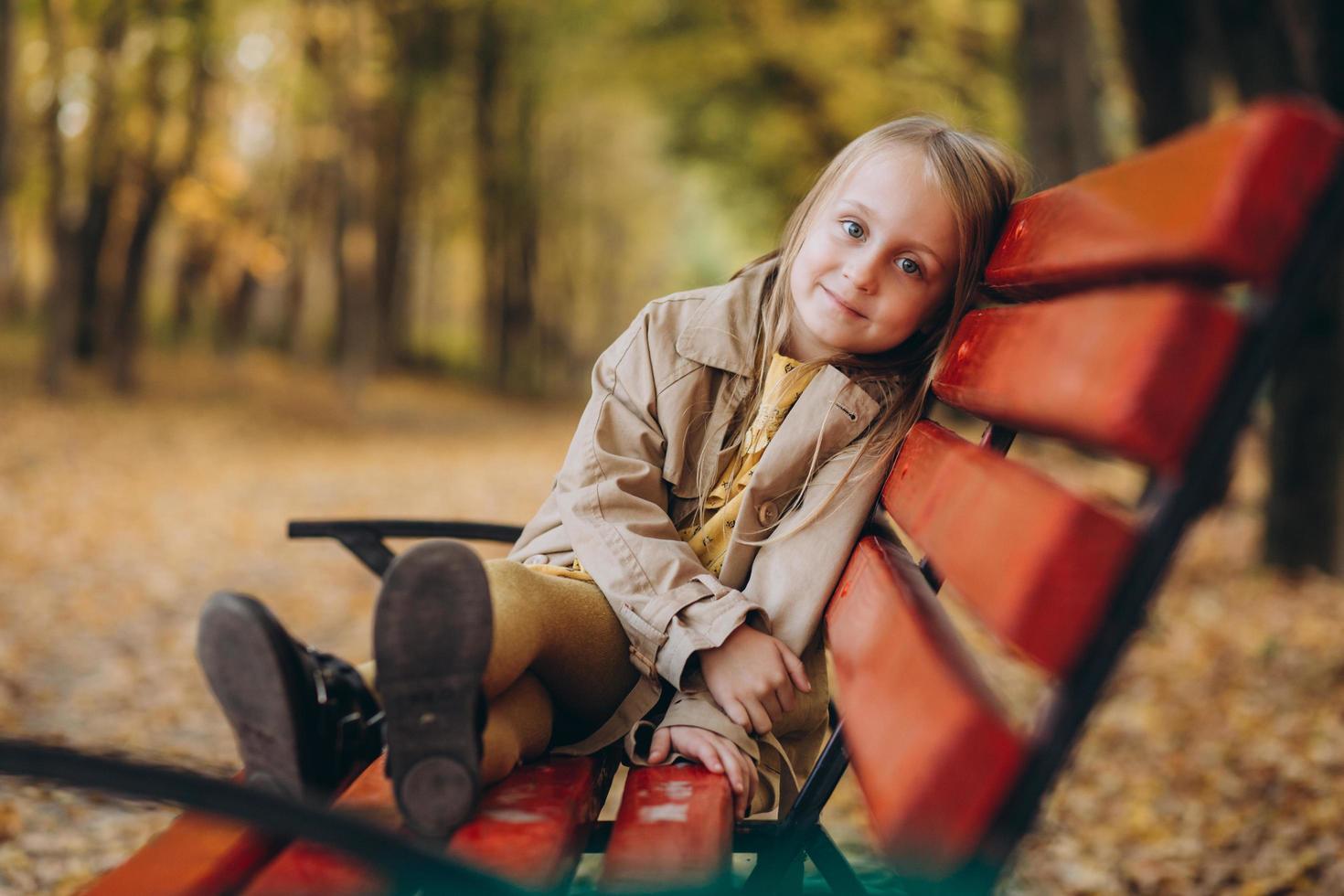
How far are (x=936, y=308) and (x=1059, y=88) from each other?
7865 millimetres

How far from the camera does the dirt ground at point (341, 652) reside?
328 centimetres

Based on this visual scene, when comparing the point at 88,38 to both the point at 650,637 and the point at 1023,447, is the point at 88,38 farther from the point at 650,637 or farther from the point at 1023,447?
the point at 650,637

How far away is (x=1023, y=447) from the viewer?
415 inches

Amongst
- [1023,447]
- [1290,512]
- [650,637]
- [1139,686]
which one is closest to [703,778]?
[650,637]

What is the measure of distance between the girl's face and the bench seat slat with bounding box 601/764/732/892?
Result: 0.76 meters

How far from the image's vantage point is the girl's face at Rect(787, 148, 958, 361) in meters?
1.85

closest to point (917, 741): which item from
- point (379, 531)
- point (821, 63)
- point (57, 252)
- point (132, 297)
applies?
point (379, 531)

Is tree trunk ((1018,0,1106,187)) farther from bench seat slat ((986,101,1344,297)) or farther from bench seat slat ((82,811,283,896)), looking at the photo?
bench seat slat ((82,811,283,896))

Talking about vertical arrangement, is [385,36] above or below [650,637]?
above

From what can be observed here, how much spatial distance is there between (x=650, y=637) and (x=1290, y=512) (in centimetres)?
535

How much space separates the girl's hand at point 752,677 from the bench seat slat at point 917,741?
0.29m

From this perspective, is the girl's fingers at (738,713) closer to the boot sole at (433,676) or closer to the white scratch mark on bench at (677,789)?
the white scratch mark on bench at (677,789)

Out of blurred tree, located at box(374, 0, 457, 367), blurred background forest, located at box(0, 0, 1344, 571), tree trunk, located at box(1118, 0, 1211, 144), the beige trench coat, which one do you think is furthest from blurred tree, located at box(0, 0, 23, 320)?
the beige trench coat

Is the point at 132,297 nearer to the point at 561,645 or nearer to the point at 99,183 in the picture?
the point at 99,183
